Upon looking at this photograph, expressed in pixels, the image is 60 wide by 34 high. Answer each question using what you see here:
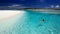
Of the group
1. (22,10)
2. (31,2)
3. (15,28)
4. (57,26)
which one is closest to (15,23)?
(15,28)

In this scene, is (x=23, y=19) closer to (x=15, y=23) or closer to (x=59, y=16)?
(x=15, y=23)

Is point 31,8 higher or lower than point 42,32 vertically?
higher

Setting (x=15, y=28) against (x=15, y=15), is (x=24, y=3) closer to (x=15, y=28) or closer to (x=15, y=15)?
(x=15, y=15)

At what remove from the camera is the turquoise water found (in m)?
0.90

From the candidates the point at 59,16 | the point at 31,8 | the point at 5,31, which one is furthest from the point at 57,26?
the point at 5,31

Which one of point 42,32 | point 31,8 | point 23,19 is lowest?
point 42,32

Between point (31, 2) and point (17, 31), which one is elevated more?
point (31, 2)

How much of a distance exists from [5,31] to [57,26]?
55 centimetres

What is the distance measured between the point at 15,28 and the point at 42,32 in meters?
0.29

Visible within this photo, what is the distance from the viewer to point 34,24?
939mm

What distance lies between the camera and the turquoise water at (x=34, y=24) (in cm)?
90

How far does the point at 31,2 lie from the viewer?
961mm

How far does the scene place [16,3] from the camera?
0.96m

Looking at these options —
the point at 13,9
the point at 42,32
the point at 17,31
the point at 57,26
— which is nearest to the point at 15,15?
the point at 13,9
